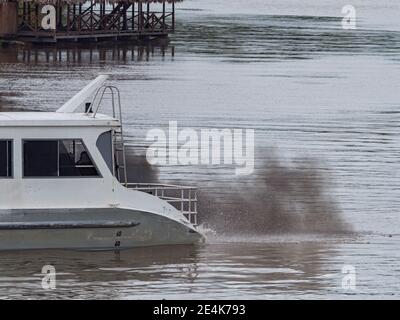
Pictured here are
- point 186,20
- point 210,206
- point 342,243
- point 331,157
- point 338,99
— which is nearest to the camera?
point 342,243

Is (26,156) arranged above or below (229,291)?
above

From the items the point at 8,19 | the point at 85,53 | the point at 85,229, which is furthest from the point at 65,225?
the point at 8,19

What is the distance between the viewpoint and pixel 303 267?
20.3 meters

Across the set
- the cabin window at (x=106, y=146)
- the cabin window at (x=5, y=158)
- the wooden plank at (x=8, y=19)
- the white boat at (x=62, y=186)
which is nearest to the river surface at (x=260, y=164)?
the white boat at (x=62, y=186)

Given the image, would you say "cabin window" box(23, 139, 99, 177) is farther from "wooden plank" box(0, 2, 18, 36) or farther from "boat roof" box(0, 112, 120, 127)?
"wooden plank" box(0, 2, 18, 36)

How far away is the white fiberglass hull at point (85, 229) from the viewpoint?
19.6m

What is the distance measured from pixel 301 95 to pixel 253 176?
1834 centimetres

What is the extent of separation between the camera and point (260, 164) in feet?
100.0

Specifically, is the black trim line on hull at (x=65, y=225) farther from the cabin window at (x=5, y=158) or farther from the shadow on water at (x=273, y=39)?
the shadow on water at (x=273, y=39)

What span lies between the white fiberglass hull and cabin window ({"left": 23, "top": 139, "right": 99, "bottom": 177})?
0.56 metres

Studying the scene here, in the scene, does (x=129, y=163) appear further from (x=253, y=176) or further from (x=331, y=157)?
(x=331, y=157)

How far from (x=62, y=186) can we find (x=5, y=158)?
3.02 ft
